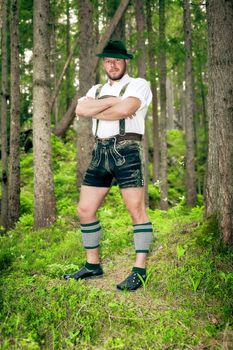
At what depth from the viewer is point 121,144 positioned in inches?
188

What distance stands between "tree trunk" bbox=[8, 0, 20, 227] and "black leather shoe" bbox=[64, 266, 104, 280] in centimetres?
510

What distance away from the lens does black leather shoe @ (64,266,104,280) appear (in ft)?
16.8

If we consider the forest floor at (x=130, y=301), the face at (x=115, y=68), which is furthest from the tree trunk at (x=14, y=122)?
A: the face at (x=115, y=68)

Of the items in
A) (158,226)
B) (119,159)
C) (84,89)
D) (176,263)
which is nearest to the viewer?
(119,159)

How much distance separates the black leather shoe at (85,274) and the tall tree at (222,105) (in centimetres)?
177

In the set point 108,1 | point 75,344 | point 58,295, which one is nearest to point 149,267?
point 58,295

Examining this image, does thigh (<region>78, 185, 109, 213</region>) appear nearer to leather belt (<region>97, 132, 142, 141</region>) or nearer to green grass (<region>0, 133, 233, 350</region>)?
leather belt (<region>97, 132, 142, 141</region>)

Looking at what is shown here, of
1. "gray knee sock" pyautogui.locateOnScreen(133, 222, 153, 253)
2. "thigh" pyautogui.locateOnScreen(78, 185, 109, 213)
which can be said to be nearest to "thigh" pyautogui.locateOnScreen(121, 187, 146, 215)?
"gray knee sock" pyautogui.locateOnScreen(133, 222, 153, 253)

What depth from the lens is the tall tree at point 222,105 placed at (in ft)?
16.8

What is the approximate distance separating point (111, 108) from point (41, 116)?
4.15m

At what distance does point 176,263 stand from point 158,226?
211 centimetres

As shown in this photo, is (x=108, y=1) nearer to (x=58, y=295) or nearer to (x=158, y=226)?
(x=158, y=226)

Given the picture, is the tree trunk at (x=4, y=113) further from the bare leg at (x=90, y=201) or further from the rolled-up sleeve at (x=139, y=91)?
the rolled-up sleeve at (x=139, y=91)

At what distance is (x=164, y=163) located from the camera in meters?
15.1
